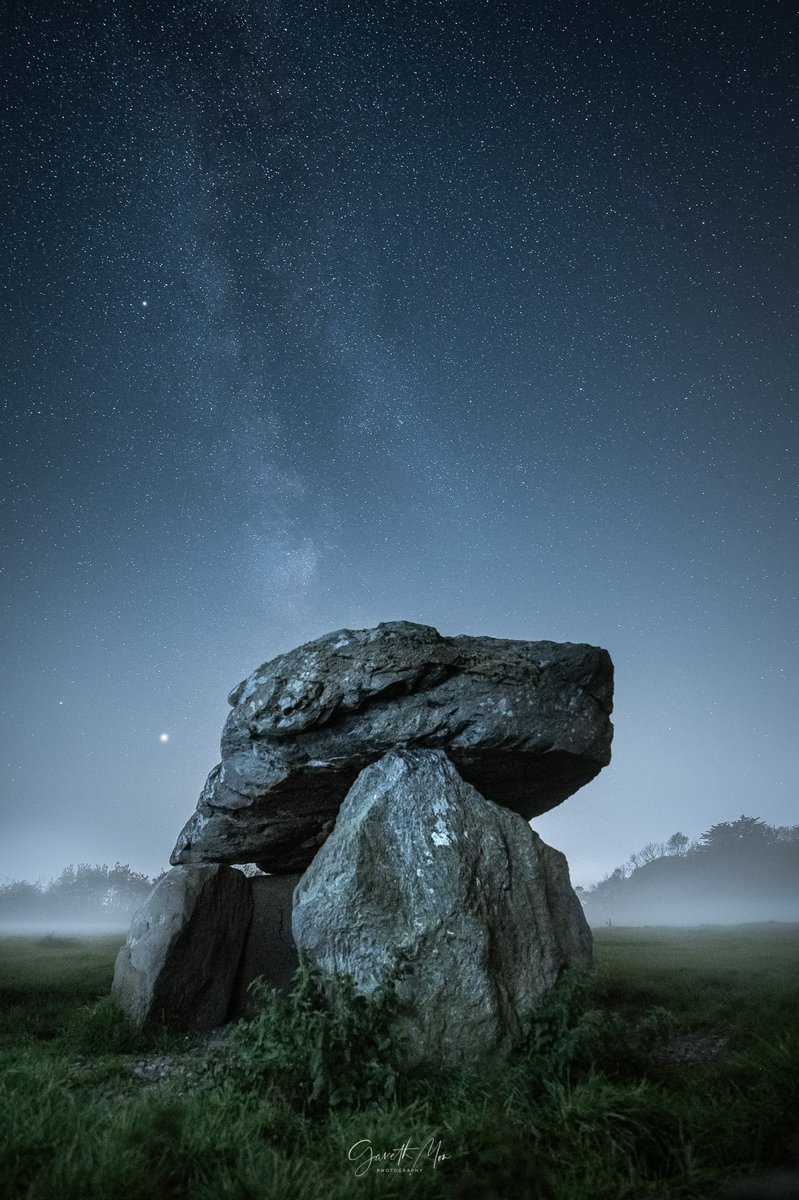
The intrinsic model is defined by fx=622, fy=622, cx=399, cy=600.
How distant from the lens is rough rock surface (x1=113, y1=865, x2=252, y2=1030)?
38.4ft

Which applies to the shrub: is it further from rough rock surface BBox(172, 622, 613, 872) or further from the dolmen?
rough rock surface BBox(172, 622, 613, 872)

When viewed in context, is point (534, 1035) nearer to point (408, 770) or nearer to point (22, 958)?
point (408, 770)

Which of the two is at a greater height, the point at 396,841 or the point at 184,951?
the point at 396,841

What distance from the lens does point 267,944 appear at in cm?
1384

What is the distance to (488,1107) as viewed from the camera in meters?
7.01

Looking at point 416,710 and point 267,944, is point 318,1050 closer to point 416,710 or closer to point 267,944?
point 416,710

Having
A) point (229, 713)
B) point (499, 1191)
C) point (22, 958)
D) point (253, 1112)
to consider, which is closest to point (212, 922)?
point (229, 713)

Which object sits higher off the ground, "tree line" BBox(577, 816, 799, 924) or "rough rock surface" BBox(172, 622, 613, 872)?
"rough rock surface" BBox(172, 622, 613, 872)

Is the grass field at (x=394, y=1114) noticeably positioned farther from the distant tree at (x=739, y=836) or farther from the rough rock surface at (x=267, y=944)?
the distant tree at (x=739, y=836)
